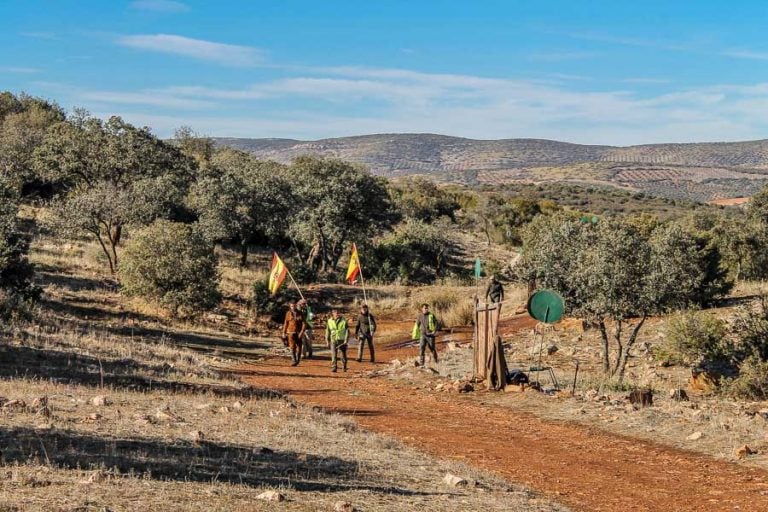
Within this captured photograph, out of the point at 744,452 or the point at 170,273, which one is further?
the point at 170,273

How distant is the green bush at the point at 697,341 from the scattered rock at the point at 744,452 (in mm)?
9498

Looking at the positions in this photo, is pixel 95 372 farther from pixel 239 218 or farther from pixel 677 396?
pixel 239 218

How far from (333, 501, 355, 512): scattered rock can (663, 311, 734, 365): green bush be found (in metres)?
16.3

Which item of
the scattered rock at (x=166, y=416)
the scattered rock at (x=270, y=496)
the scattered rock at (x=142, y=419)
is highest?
the scattered rock at (x=270, y=496)

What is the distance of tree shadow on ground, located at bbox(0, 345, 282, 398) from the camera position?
14.2 m

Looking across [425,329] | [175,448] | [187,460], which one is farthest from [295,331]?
[187,460]

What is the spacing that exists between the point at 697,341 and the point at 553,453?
10.6 m

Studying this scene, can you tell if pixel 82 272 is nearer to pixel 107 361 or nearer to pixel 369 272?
pixel 369 272

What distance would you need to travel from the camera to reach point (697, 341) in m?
21.4

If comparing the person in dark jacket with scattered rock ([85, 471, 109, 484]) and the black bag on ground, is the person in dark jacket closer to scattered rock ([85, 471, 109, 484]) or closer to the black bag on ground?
the black bag on ground

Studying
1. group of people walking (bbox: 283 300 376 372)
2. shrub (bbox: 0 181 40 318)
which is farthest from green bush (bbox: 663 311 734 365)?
shrub (bbox: 0 181 40 318)

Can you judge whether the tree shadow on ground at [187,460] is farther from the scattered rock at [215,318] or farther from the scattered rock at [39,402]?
the scattered rock at [215,318]

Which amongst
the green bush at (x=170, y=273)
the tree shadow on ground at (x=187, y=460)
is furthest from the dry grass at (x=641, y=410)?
the green bush at (x=170, y=273)

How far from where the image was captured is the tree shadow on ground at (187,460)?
7.70 m
